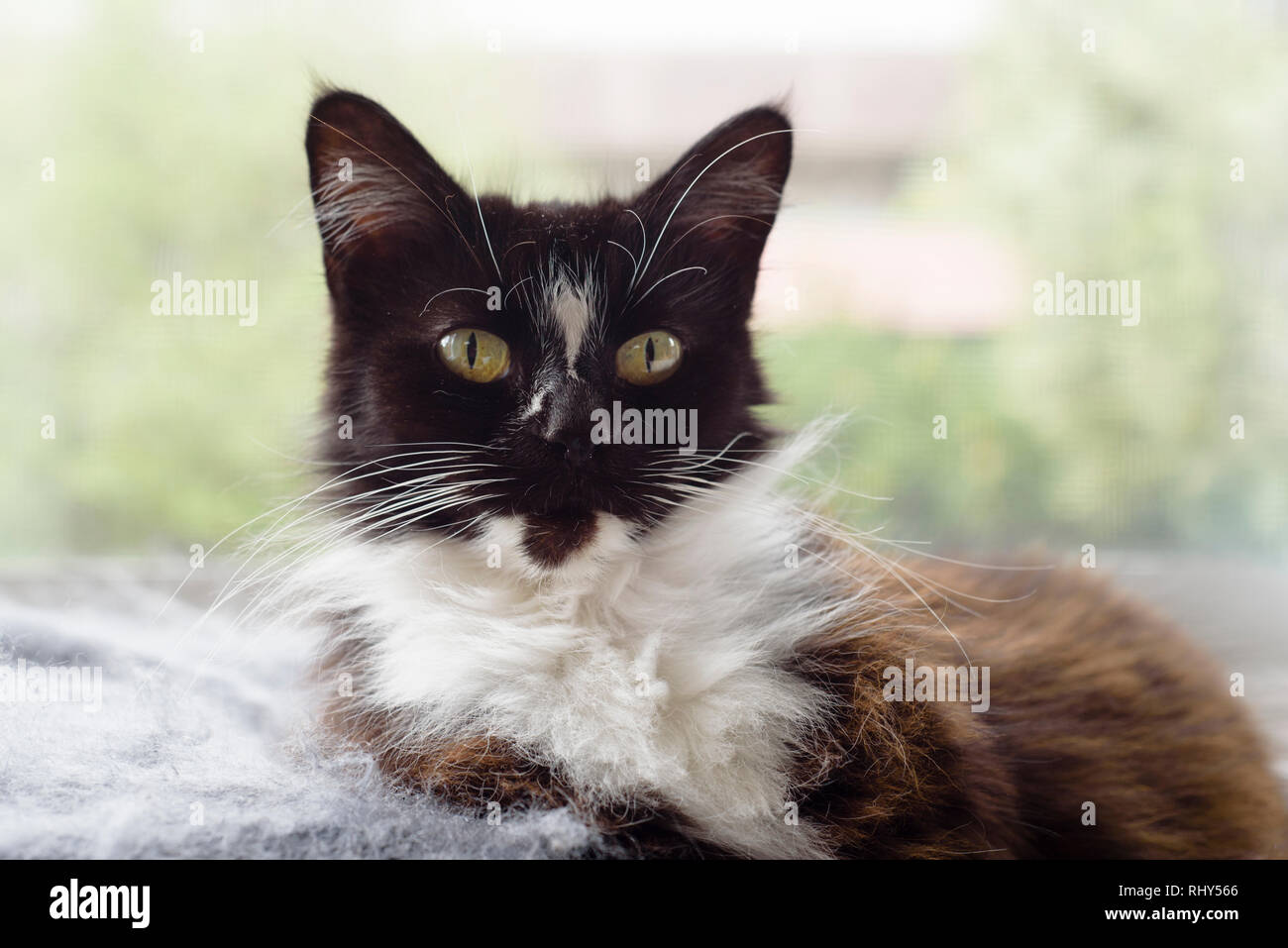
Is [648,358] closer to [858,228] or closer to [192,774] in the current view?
[192,774]

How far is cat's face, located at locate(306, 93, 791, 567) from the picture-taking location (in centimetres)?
84

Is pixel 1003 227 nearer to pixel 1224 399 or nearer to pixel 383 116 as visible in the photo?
pixel 1224 399

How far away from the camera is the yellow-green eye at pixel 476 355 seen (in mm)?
866

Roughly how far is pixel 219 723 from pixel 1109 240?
5.57ft

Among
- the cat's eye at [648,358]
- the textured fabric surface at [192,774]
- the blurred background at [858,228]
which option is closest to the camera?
the textured fabric surface at [192,774]

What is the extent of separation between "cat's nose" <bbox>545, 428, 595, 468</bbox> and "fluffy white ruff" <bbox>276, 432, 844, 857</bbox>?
2.6 inches

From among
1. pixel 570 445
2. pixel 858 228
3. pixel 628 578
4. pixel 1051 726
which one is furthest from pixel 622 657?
pixel 858 228

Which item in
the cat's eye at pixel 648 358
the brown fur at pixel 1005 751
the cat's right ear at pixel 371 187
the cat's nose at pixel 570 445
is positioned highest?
the cat's right ear at pixel 371 187

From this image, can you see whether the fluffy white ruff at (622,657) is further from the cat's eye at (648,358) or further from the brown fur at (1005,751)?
the cat's eye at (648,358)

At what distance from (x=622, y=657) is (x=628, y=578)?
73mm

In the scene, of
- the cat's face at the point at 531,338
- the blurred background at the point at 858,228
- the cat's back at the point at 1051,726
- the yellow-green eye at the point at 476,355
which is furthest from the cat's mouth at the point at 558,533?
the blurred background at the point at 858,228

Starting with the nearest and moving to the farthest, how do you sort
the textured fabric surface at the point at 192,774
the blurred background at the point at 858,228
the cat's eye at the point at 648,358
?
the textured fabric surface at the point at 192,774 < the cat's eye at the point at 648,358 < the blurred background at the point at 858,228

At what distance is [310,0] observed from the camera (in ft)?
5.25
